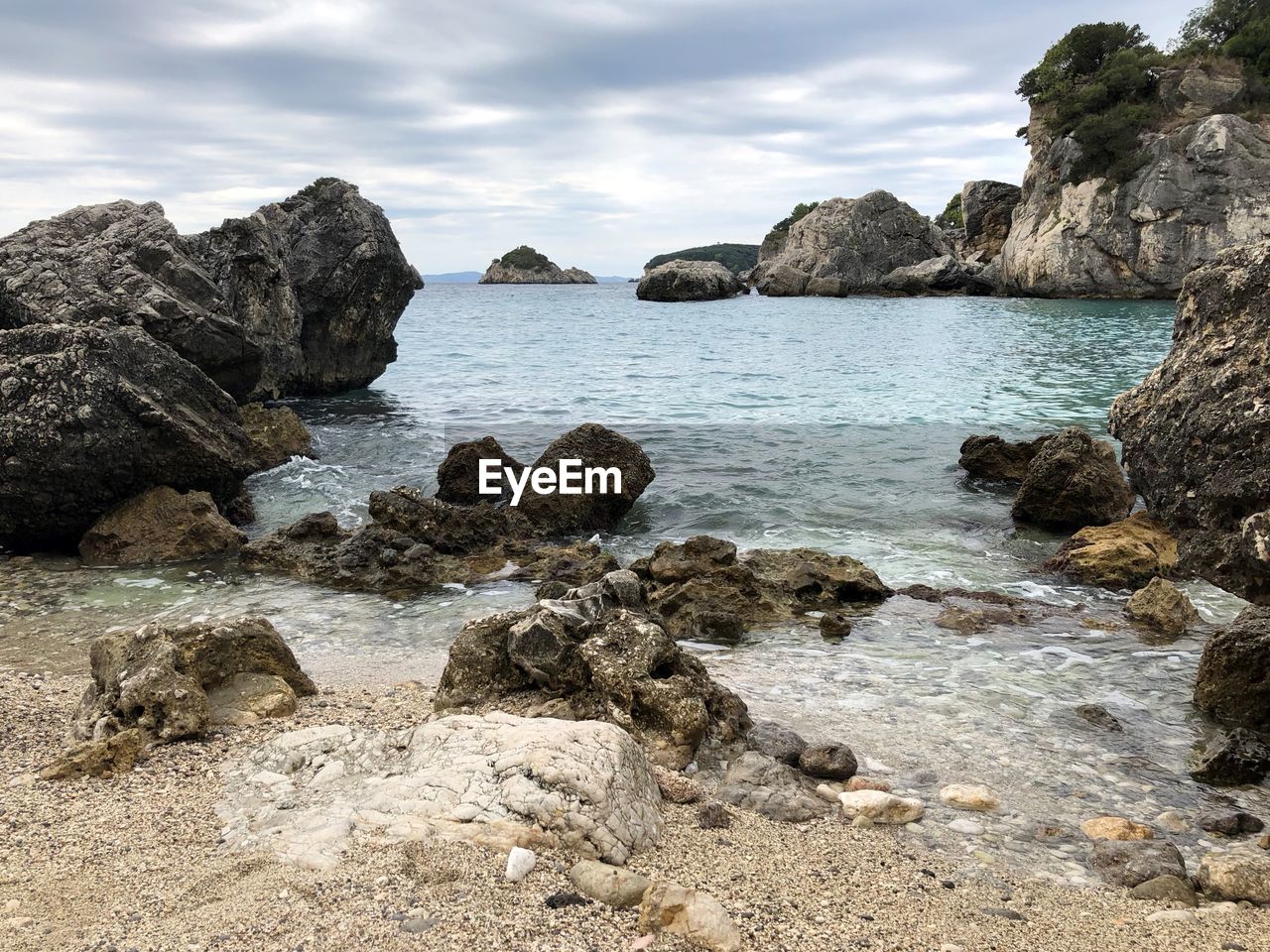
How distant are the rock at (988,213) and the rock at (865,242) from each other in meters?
4.44

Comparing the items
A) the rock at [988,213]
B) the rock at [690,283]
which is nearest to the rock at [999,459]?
the rock at [988,213]

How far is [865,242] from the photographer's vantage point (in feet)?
326

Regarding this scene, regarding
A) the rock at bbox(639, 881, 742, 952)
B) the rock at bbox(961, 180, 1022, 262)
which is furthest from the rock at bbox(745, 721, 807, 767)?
the rock at bbox(961, 180, 1022, 262)

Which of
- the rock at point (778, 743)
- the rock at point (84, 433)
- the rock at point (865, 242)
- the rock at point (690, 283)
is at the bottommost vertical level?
the rock at point (778, 743)

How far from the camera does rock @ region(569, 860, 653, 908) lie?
376 cm

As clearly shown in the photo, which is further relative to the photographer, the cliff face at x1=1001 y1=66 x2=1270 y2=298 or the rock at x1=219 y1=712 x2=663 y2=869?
the cliff face at x1=1001 y1=66 x2=1270 y2=298

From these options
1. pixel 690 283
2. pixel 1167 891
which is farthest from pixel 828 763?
pixel 690 283

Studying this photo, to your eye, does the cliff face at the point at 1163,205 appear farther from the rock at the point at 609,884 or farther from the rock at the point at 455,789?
the rock at the point at 609,884

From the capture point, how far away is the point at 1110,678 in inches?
290

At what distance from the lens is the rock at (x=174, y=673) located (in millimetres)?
5465

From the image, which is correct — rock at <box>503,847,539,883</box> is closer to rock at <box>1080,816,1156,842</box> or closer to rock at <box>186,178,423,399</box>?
rock at <box>1080,816,1156,842</box>

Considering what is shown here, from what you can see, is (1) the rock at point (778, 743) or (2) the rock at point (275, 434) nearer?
(1) the rock at point (778, 743)

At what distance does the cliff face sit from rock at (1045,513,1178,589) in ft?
207

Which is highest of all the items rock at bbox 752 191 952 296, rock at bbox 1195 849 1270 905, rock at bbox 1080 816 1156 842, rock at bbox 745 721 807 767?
rock at bbox 752 191 952 296
